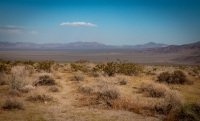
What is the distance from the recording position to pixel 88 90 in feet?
55.6

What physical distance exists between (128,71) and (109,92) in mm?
14726

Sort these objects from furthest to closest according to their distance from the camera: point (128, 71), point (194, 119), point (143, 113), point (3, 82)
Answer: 1. point (128, 71)
2. point (3, 82)
3. point (143, 113)
4. point (194, 119)

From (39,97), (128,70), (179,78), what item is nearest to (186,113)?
(39,97)

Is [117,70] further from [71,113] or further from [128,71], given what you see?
[71,113]

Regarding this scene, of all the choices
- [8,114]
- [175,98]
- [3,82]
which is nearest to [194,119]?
[175,98]

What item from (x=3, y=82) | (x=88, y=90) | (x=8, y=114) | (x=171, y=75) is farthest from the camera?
(x=171, y=75)

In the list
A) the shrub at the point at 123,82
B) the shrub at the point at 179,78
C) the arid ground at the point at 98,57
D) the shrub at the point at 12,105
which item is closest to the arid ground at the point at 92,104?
the shrub at the point at 12,105

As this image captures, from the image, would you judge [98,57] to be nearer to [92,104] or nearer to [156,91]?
[156,91]

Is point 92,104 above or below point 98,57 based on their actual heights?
above

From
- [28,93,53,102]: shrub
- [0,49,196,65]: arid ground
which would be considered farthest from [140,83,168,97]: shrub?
[0,49,196,65]: arid ground

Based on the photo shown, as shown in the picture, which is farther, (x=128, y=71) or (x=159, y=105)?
(x=128, y=71)

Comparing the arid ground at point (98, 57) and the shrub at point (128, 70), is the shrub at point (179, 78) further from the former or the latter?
the arid ground at point (98, 57)

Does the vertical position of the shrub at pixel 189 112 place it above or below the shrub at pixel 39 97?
above

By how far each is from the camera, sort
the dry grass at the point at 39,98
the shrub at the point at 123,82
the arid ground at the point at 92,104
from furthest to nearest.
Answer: the shrub at the point at 123,82
the dry grass at the point at 39,98
the arid ground at the point at 92,104
